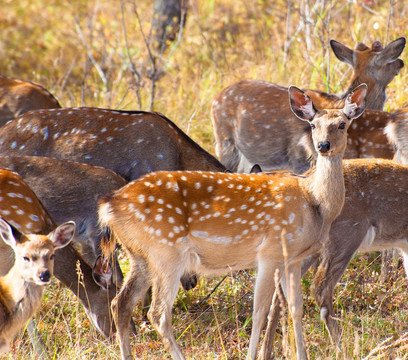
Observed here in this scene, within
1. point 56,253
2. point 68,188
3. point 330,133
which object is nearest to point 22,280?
point 56,253

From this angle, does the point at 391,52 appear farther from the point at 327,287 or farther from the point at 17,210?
the point at 17,210

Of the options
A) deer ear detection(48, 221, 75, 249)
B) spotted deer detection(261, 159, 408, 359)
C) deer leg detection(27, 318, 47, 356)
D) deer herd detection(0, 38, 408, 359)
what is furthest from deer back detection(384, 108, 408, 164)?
deer leg detection(27, 318, 47, 356)

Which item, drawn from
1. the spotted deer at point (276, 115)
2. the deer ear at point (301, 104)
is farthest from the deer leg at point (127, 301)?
the spotted deer at point (276, 115)

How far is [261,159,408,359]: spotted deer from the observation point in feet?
20.0

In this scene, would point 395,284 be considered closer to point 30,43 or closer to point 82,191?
point 82,191

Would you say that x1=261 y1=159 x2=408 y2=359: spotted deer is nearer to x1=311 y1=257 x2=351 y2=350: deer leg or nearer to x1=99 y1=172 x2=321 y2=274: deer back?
x1=311 y1=257 x2=351 y2=350: deer leg

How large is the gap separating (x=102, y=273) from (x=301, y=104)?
1967mm

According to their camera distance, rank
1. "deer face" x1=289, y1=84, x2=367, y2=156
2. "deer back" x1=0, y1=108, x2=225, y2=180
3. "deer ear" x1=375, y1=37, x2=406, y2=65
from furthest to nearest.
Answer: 1. "deer ear" x1=375, y1=37, x2=406, y2=65
2. "deer back" x1=0, y1=108, x2=225, y2=180
3. "deer face" x1=289, y1=84, x2=367, y2=156

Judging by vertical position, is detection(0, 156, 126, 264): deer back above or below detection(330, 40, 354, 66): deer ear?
below

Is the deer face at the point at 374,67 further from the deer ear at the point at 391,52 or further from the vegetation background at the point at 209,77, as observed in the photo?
the vegetation background at the point at 209,77

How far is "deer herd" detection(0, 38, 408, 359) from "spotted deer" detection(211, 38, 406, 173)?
3 cm

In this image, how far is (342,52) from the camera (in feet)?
28.0

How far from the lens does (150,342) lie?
6.00m

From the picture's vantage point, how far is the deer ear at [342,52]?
334 inches
